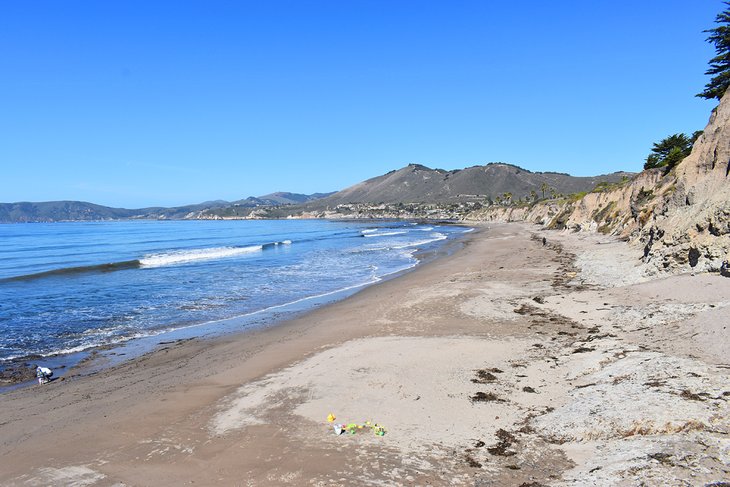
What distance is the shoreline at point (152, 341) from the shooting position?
11492mm

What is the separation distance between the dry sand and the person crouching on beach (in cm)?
45

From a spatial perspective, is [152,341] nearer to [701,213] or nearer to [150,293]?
[150,293]

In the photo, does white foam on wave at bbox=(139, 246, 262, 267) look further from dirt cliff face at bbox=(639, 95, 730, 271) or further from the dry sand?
dirt cliff face at bbox=(639, 95, 730, 271)

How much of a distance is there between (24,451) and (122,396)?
2.34 m

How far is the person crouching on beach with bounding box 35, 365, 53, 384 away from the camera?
34.1 ft

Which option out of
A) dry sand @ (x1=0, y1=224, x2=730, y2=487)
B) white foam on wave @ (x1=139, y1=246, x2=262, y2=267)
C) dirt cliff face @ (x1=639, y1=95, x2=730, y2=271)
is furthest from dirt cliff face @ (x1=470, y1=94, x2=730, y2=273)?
white foam on wave @ (x1=139, y1=246, x2=262, y2=267)

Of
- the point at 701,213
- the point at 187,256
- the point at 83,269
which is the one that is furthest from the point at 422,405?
the point at 187,256

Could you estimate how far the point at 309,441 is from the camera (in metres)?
6.59

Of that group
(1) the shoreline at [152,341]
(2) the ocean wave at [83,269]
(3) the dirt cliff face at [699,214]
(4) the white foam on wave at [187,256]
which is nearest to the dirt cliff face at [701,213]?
(3) the dirt cliff face at [699,214]

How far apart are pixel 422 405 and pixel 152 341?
10307 millimetres

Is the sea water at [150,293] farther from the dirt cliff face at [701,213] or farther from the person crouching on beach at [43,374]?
the dirt cliff face at [701,213]

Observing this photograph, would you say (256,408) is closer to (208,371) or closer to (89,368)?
(208,371)

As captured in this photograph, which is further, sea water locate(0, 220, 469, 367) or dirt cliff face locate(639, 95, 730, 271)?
sea water locate(0, 220, 469, 367)

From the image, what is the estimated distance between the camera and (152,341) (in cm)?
1409
